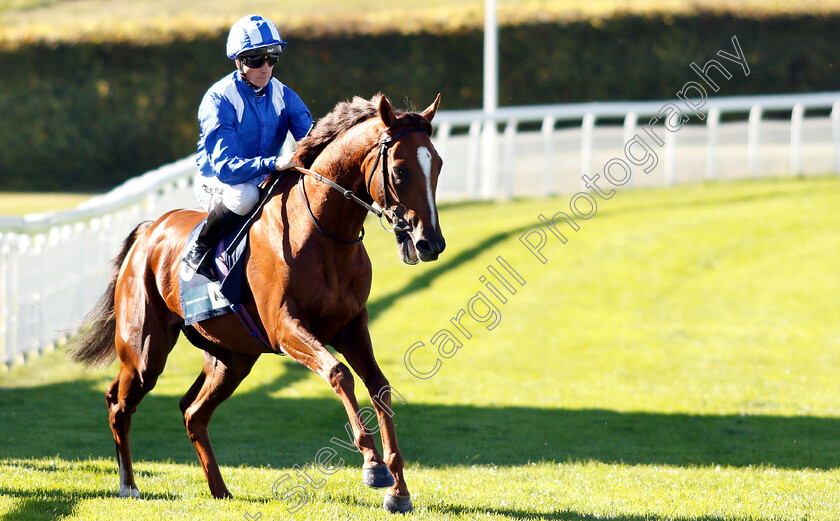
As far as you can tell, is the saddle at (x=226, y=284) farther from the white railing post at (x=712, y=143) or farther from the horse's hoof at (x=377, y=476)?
the white railing post at (x=712, y=143)

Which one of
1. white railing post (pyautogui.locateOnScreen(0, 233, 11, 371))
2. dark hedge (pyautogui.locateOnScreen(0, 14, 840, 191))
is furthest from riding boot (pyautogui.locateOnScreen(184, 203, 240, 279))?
dark hedge (pyautogui.locateOnScreen(0, 14, 840, 191))

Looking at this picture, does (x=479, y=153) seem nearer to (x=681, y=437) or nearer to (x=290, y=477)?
(x=681, y=437)

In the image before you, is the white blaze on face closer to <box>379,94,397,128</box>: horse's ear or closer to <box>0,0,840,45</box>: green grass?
<box>379,94,397,128</box>: horse's ear

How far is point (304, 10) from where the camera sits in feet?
92.2

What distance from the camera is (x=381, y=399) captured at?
4.62 metres

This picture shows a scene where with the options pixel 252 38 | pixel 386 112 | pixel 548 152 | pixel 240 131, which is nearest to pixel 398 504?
pixel 386 112

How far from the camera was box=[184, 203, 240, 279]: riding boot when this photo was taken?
16.4 ft

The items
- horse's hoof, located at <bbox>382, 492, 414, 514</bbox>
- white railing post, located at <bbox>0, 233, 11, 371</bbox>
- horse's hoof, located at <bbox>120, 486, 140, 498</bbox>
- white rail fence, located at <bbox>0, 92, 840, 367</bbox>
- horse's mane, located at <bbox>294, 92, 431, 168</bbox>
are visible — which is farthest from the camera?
white rail fence, located at <bbox>0, 92, 840, 367</bbox>

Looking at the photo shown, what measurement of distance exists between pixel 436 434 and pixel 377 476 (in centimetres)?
282

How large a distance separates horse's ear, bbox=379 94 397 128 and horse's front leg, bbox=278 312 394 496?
99 cm

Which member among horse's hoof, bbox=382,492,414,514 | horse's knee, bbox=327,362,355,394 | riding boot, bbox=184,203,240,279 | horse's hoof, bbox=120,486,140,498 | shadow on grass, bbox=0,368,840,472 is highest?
riding boot, bbox=184,203,240,279

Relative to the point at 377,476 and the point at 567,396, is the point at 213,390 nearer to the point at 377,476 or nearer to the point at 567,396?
the point at 377,476

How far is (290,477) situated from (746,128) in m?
13.2

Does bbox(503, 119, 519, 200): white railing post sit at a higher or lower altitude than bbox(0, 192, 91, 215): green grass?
higher
